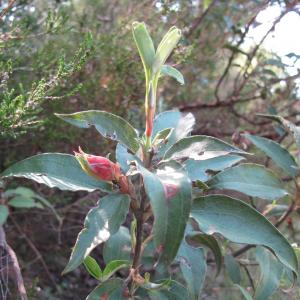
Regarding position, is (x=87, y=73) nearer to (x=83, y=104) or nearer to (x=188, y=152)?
(x=83, y=104)

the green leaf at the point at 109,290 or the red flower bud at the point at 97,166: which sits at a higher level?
the red flower bud at the point at 97,166

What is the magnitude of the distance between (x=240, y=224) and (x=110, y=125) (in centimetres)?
32

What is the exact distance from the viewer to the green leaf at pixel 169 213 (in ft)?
2.26

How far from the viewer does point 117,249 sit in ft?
3.77

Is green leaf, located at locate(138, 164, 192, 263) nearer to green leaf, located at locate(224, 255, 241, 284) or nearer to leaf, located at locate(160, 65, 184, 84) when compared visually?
leaf, located at locate(160, 65, 184, 84)

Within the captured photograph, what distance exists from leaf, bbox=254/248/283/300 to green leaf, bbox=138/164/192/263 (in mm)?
442

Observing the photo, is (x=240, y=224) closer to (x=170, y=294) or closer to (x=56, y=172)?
(x=170, y=294)

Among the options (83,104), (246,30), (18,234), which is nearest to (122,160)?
(83,104)

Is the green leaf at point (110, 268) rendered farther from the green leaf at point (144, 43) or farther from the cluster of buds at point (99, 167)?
the green leaf at point (144, 43)

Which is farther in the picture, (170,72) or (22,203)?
(22,203)

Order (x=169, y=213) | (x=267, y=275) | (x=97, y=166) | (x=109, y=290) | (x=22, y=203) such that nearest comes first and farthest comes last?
(x=169, y=213) < (x=97, y=166) < (x=109, y=290) < (x=267, y=275) < (x=22, y=203)

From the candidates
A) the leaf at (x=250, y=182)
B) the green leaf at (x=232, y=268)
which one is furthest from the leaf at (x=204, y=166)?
the green leaf at (x=232, y=268)

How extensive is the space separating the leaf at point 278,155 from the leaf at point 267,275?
22cm

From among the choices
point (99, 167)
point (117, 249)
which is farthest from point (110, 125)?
point (117, 249)
